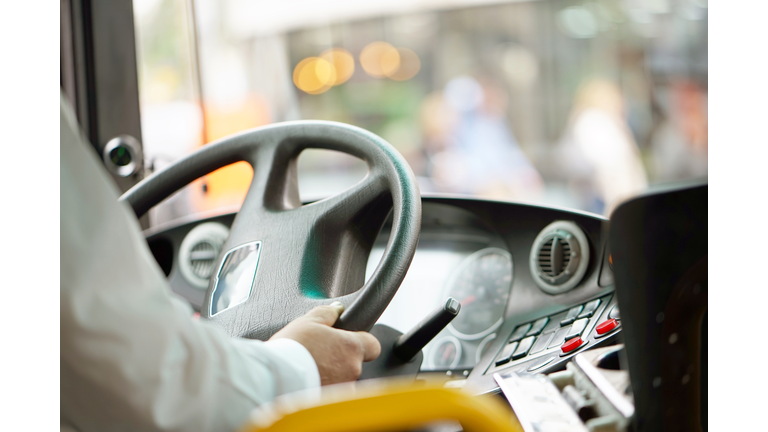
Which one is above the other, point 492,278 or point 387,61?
point 387,61

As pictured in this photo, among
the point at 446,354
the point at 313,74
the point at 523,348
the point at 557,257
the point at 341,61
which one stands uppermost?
the point at 341,61

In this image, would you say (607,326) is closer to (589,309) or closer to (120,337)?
(589,309)

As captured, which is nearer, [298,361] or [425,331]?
[298,361]

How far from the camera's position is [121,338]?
0.44 metres

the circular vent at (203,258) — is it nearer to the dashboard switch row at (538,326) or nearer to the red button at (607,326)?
the dashboard switch row at (538,326)

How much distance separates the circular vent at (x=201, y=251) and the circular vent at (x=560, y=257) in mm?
626

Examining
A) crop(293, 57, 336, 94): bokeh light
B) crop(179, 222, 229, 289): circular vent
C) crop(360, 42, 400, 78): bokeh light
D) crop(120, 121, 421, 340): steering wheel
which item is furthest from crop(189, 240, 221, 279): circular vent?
crop(360, 42, 400, 78): bokeh light

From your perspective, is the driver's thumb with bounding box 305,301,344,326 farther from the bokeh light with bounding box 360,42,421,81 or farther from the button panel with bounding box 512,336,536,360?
the bokeh light with bounding box 360,42,421,81

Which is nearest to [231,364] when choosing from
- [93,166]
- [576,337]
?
[93,166]

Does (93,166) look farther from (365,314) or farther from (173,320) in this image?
(365,314)

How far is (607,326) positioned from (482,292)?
0.37 meters

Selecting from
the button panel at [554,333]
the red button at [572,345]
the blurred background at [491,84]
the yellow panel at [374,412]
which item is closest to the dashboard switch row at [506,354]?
the button panel at [554,333]

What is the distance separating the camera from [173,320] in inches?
18.4

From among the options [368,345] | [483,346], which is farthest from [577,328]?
[368,345]
